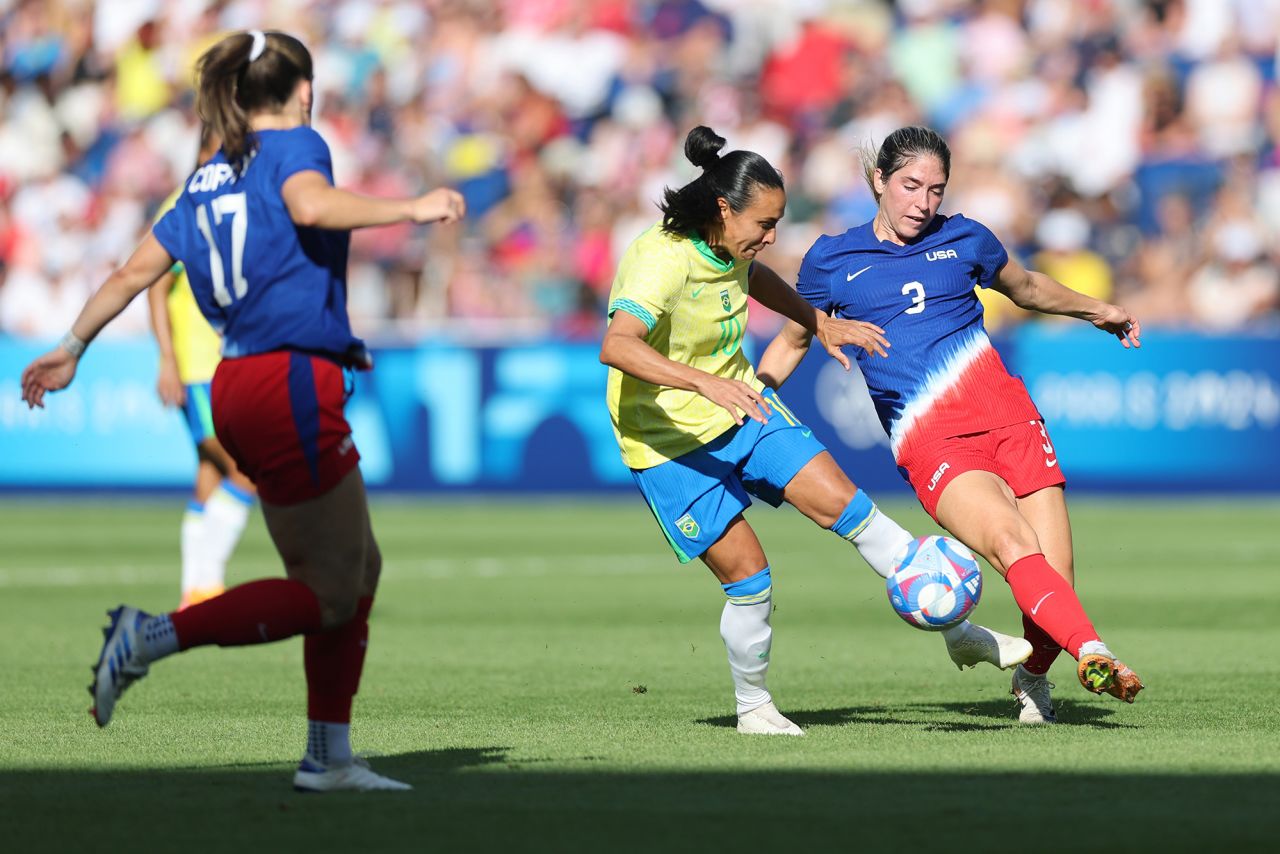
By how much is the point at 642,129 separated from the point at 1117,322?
16.5m

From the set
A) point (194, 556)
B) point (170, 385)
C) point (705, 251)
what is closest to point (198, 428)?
point (170, 385)

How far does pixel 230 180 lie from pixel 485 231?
58.2 ft

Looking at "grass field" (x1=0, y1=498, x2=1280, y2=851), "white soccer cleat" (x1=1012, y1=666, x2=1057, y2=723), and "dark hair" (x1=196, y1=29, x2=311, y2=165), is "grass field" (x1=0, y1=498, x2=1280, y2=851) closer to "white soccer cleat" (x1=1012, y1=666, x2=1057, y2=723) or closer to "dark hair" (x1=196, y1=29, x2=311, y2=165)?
"white soccer cleat" (x1=1012, y1=666, x2=1057, y2=723)

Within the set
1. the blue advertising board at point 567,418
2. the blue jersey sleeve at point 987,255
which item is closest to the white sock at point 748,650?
the blue jersey sleeve at point 987,255

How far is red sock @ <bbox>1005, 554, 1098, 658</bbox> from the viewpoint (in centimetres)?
741

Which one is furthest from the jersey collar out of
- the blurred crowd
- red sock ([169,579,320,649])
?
the blurred crowd

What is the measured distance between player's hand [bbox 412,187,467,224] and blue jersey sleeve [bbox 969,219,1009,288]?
3.05 metres

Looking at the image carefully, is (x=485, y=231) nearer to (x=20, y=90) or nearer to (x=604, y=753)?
(x=20, y=90)

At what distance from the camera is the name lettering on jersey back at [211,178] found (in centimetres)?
627

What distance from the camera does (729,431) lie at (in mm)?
7918

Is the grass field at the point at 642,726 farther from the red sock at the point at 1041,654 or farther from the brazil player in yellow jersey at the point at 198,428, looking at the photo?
the brazil player in yellow jersey at the point at 198,428

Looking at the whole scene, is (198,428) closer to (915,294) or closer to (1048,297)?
→ (915,294)

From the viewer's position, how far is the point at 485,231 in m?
23.9

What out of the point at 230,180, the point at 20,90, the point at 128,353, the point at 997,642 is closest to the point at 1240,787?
the point at 997,642
